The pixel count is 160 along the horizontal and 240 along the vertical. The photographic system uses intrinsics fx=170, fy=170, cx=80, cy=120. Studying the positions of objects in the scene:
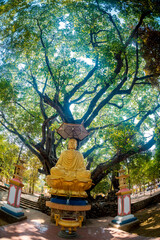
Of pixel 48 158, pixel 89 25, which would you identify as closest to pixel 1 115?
pixel 48 158

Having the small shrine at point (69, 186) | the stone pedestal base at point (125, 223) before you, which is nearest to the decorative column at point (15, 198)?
the small shrine at point (69, 186)

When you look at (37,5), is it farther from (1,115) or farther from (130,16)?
(1,115)

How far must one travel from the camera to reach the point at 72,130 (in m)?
7.21

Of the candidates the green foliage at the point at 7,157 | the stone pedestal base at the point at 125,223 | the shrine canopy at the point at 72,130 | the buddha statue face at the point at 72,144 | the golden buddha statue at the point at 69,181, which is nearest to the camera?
the golden buddha statue at the point at 69,181

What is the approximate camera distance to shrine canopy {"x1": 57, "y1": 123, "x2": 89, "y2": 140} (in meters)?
6.99

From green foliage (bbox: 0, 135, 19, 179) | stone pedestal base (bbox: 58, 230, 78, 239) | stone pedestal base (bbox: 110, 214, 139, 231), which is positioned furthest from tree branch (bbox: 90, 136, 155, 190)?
green foliage (bbox: 0, 135, 19, 179)

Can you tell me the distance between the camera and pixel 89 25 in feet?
25.3

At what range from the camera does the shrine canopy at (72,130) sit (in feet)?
22.9

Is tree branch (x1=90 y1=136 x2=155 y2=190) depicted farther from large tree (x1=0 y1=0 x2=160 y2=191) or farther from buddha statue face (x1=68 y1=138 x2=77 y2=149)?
buddha statue face (x1=68 y1=138 x2=77 y2=149)

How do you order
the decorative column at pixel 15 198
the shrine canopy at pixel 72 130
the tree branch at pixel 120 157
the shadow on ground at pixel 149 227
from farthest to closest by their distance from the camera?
the tree branch at pixel 120 157, the shrine canopy at pixel 72 130, the decorative column at pixel 15 198, the shadow on ground at pixel 149 227

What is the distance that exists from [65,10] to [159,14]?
3942 millimetres

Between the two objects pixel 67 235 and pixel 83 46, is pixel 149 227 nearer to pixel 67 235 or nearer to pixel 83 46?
pixel 67 235

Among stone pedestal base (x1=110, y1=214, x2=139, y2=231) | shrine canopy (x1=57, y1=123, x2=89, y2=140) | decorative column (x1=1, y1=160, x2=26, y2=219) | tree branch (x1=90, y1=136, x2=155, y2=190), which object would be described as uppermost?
shrine canopy (x1=57, y1=123, x2=89, y2=140)

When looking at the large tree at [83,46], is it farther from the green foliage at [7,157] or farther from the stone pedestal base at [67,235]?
the green foliage at [7,157]
